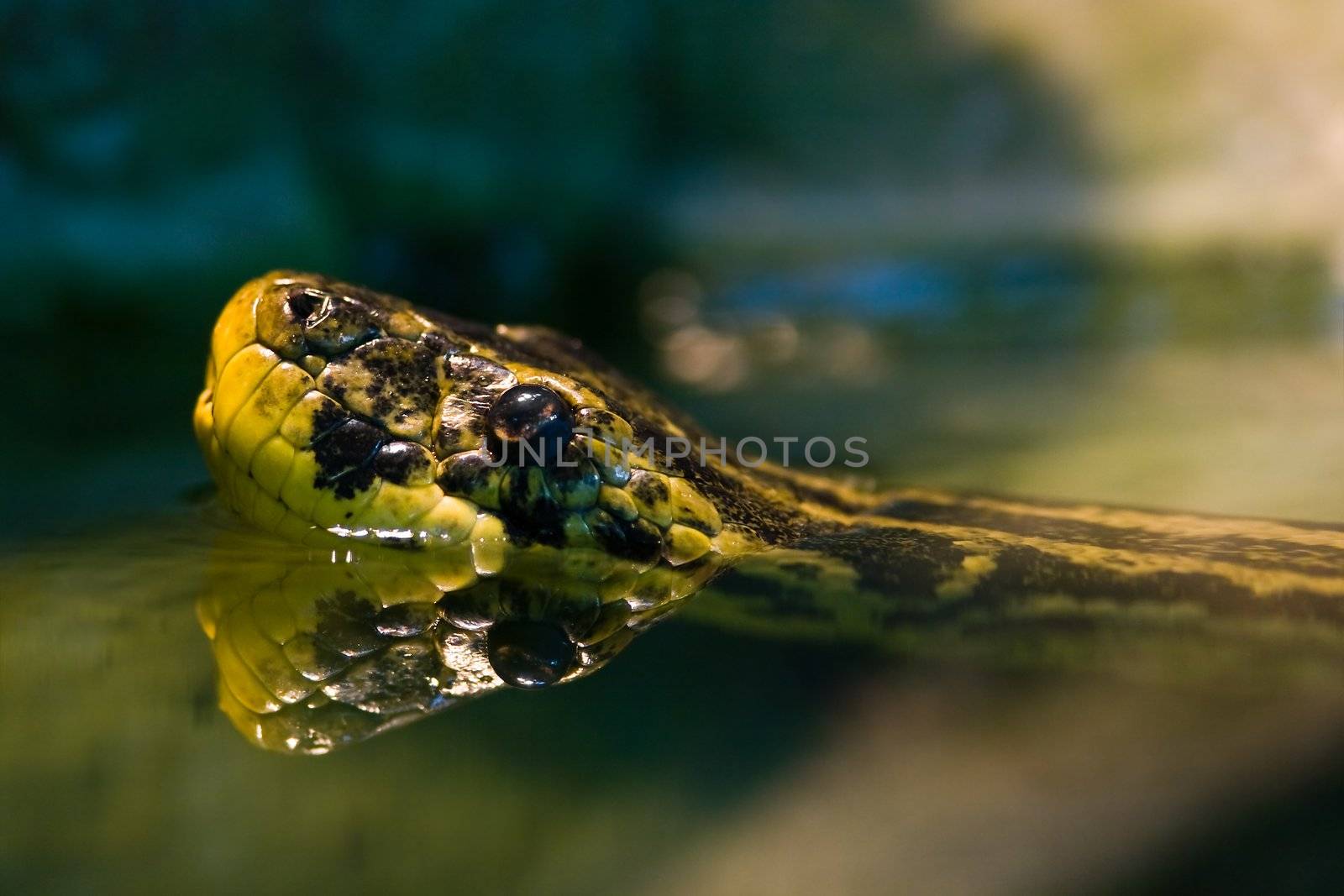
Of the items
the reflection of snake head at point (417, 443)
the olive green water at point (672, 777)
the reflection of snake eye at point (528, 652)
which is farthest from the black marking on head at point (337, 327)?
the reflection of snake eye at point (528, 652)

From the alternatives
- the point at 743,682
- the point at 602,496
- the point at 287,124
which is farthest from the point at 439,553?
the point at 287,124

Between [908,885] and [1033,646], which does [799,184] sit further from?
[908,885]

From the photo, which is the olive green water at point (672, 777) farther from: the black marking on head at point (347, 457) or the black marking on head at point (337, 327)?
the black marking on head at point (337, 327)

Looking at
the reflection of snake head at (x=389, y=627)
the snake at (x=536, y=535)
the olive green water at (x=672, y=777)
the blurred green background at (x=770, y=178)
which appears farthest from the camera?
the blurred green background at (x=770, y=178)

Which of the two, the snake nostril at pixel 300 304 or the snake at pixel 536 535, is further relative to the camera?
the snake nostril at pixel 300 304

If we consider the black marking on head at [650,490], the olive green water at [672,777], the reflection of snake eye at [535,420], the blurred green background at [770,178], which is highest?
the blurred green background at [770,178]

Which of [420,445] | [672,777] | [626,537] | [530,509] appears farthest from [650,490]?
[672,777]

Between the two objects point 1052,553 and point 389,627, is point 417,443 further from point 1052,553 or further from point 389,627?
point 1052,553
